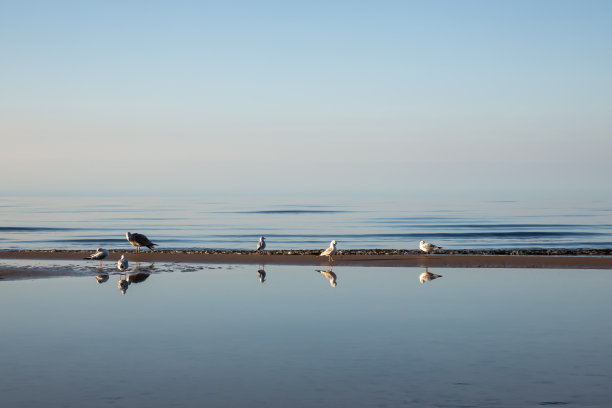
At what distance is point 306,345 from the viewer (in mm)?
11555

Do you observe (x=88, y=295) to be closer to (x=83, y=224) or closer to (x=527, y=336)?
(x=527, y=336)

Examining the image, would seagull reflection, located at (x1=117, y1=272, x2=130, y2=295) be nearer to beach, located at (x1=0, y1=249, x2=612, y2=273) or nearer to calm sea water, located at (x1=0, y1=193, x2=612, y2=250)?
beach, located at (x1=0, y1=249, x2=612, y2=273)

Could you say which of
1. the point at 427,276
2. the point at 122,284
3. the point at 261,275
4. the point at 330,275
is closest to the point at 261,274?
the point at 261,275

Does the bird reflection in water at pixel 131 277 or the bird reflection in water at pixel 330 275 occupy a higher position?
the bird reflection in water at pixel 330 275

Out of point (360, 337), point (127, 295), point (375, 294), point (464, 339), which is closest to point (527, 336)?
point (464, 339)

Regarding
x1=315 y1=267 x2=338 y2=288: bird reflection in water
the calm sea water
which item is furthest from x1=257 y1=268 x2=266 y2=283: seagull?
the calm sea water

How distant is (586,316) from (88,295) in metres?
10.8

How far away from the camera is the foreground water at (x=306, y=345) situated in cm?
877

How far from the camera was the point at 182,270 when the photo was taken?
80.4ft

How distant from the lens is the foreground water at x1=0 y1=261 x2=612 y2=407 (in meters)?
8.77

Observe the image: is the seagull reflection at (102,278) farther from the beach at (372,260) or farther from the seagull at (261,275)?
the beach at (372,260)

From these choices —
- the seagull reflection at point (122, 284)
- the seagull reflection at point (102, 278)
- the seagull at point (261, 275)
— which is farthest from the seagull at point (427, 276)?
the seagull reflection at point (102, 278)

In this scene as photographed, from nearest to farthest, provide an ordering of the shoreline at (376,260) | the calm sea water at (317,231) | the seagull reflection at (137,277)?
the seagull reflection at (137,277)
the shoreline at (376,260)
the calm sea water at (317,231)

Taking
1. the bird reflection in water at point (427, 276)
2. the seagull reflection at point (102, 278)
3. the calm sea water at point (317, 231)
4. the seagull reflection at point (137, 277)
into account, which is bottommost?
the seagull reflection at point (102, 278)
